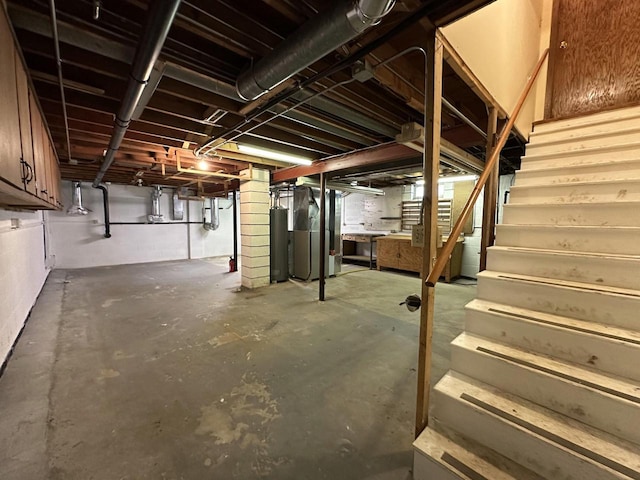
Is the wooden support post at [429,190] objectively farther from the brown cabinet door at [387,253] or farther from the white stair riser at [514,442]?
the brown cabinet door at [387,253]

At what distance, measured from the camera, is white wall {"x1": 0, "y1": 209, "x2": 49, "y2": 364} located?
2.54 meters

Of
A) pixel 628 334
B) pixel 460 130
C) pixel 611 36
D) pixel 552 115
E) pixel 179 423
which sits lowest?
pixel 179 423

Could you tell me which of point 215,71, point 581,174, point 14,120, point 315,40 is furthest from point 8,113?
point 581,174

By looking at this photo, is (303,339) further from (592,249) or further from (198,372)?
(592,249)

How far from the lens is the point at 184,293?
466cm

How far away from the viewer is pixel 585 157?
2.22 metres

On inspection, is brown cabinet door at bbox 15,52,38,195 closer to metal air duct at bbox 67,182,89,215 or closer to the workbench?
the workbench

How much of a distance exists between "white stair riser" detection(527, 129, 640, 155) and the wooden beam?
3.91ft

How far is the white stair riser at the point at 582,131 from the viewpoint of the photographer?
7.72 feet

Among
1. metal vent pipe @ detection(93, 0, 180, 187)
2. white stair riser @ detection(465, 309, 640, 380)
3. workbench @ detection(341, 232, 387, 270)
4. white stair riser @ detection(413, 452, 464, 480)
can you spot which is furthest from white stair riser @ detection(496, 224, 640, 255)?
workbench @ detection(341, 232, 387, 270)

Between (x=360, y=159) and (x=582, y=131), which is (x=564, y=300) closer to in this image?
(x=582, y=131)

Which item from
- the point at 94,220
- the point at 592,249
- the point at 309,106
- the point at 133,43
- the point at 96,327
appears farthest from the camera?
the point at 94,220

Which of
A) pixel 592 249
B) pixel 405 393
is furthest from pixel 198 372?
pixel 592 249

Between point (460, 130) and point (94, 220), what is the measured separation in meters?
8.76
